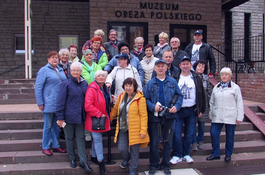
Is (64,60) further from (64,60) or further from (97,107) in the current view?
(97,107)

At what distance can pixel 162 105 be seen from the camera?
3.58 metres

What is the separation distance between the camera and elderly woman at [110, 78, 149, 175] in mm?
3467

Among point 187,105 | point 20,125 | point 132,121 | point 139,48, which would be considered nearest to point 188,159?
point 187,105

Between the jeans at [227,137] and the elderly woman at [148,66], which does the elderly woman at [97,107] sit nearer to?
the elderly woman at [148,66]

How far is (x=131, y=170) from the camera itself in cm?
362

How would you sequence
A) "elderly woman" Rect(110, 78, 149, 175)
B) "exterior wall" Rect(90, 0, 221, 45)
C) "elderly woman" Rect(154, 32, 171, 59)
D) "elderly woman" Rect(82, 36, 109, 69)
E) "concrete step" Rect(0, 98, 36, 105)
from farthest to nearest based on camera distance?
"exterior wall" Rect(90, 0, 221, 45)
"concrete step" Rect(0, 98, 36, 105)
"elderly woman" Rect(154, 32, 171, 59)
"elderly woman" Rect(82, 36, 109, 69)
"elderly woman" Rect(110, 78, 149, 175)

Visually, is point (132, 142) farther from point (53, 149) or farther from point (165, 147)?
point (53, 149)

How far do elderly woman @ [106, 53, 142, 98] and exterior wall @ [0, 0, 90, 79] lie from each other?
6810 millimetres

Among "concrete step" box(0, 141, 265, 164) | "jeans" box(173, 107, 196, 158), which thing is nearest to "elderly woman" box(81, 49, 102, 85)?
"concrete step" box(0, 141, 265, 164)

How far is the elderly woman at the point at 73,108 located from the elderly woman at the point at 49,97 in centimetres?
41

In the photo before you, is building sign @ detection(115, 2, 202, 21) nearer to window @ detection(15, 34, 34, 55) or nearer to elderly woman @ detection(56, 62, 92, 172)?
window @ detection(15, 34, 34, 55)

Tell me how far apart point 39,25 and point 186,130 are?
8.50 m

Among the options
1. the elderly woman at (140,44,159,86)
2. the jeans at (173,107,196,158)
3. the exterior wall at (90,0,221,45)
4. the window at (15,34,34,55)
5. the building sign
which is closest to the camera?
the jeans at (173,107,196,158)

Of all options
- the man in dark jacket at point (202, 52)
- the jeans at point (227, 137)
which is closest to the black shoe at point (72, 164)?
the jeans at point (227, 137)
